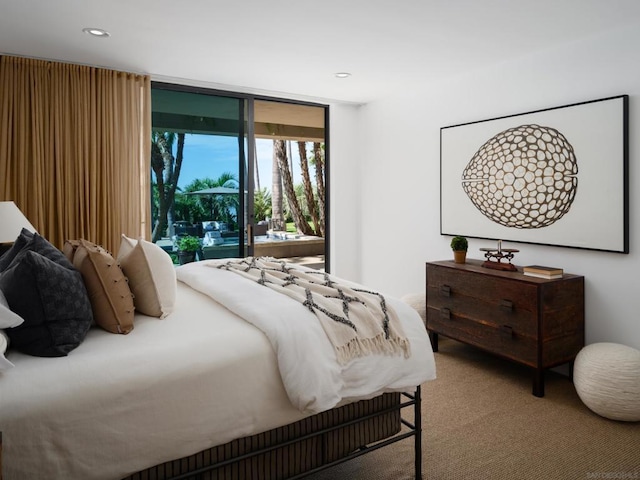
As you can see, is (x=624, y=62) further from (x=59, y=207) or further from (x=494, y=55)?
(x=59, y=207)

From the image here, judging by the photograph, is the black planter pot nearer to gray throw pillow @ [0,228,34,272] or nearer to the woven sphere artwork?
gray throw pillow @ [0,228,34,272]

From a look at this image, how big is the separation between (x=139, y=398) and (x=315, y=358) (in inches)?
24.9

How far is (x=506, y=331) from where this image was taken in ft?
10.7

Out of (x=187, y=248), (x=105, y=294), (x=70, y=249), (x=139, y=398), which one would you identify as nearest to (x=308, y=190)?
(x=187, y=248)

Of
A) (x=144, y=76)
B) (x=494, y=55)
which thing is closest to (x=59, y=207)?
(x=144, y=76)

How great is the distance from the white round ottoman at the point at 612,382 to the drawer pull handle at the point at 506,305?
1.78ft

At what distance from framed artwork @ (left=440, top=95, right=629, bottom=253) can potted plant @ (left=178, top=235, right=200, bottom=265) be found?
250 cm

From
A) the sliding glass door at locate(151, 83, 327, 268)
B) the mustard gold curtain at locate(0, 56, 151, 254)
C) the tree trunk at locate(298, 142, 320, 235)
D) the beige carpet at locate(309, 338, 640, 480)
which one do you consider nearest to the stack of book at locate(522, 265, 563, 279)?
the beige carpet at locate(309, 338, 640, 480)

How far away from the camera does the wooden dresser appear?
308 cm

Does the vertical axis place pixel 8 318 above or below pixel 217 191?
below

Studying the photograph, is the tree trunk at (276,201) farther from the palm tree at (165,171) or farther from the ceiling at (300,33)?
the ceiling at (300,33)

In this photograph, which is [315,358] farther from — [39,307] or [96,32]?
[96,32]

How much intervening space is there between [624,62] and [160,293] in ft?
10.5

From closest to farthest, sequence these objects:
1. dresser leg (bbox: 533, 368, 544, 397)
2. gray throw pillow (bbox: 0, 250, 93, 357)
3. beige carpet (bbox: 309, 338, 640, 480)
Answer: gray throw pillow (bbox: 0, 250, 93, 357)
beige carpet (bbox: 309, 338, 640, 480)
dresser leg (bbox: 533, 368, 544, 397)
